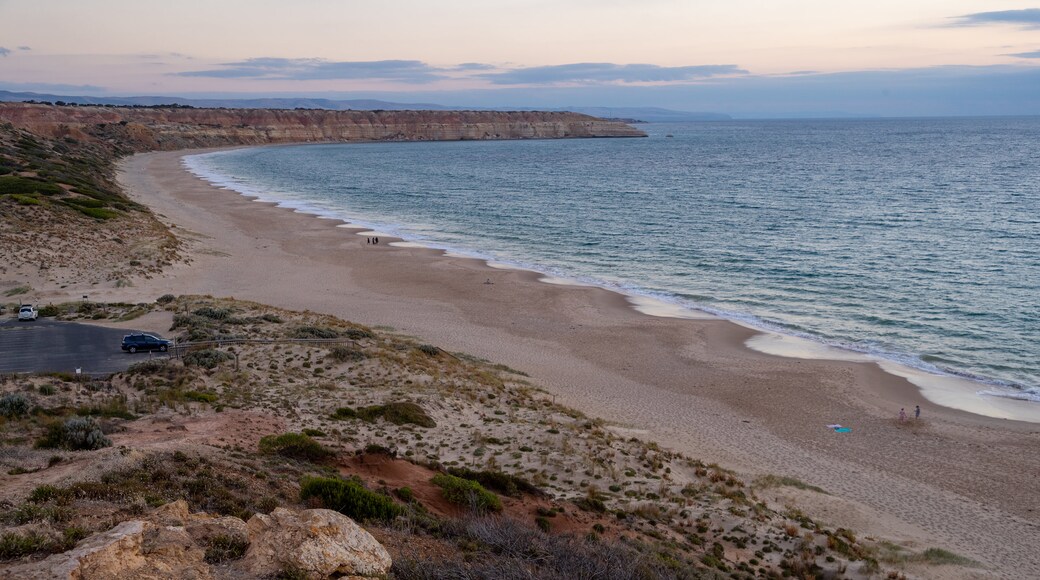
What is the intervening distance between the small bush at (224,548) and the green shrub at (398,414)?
900 cm

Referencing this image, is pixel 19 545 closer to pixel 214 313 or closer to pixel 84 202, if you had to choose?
pixel 214 313

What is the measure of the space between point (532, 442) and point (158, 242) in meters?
33.4

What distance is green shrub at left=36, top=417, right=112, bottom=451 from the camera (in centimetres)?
1307

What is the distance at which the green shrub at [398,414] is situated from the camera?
1767 cm

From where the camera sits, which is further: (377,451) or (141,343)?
(141,343)

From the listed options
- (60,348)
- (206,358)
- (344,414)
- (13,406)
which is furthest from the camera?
(60,348)

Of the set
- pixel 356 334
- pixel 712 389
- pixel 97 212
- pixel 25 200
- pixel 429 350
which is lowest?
pixel 712 389

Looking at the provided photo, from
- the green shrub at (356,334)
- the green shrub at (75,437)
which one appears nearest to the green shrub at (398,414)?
the green shrub at (75,437)

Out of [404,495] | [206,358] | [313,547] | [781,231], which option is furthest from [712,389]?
[781,231]

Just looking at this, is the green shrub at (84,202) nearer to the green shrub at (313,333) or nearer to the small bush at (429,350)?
the green shrub at (313,333)

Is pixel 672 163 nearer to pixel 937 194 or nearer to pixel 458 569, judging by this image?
pixel 937 194

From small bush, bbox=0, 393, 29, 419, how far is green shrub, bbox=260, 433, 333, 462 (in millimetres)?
5418

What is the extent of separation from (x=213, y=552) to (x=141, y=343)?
15830mm

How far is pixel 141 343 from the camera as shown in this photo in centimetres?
2194
